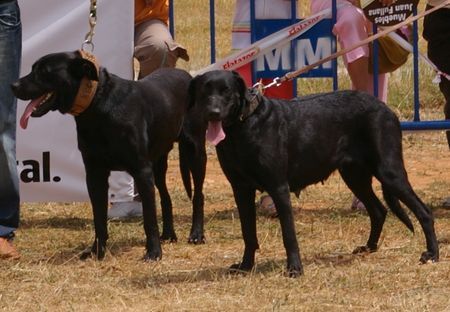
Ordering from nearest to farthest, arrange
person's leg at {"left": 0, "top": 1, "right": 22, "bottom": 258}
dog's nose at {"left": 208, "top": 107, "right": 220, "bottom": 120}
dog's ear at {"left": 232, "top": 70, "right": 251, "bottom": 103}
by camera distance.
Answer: dog's nose at {"left": 208, "top": 107, "right": 220, "bottom": 120}, dog's ear at {"left": 232, "top": 70, "right": 251, "bottom": 103}, person's leg at {"left": 0, "top": 1, "right": 22, "bottom": 258}

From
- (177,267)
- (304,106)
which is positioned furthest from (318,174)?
(177,267)

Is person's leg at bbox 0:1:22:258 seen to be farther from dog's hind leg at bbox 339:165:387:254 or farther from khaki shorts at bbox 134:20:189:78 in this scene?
dog's hind leg at bbox 339:165:387:254

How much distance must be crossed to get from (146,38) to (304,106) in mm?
2008

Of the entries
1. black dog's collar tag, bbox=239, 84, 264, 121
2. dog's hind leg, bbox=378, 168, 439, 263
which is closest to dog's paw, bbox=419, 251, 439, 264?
dog's hind leg, bbox=378, 168, 439, 263

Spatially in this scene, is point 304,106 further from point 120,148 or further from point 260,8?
point 260,8

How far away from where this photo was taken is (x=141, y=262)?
721 cm

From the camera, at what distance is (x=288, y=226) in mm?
6582

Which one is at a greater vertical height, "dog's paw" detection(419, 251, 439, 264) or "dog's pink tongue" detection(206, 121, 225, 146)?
"dog's pink tongue" detection(206, 121, 225, 146)

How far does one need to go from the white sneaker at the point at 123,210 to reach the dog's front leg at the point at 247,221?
2021mm

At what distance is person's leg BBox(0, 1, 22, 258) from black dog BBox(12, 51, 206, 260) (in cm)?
29

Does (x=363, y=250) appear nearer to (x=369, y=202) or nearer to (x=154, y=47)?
(x=369, y=202)

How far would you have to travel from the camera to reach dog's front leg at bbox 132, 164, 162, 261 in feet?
23.8

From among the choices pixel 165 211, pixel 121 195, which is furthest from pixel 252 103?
pixel 121 195

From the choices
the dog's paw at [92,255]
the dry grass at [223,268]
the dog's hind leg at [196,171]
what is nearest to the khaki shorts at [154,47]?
the dog's hind leg at [196,171]
